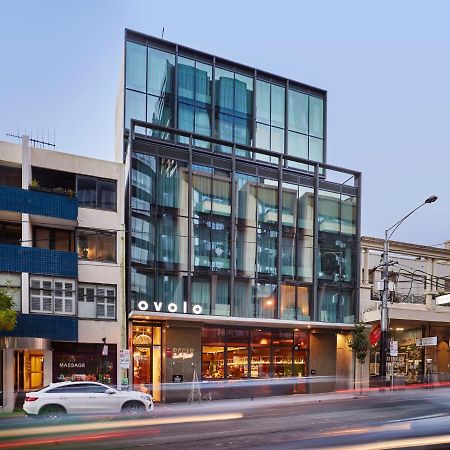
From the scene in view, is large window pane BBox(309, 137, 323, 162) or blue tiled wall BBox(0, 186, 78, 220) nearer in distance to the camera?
blue tiled wall BBox(0, 186, 78, 220)

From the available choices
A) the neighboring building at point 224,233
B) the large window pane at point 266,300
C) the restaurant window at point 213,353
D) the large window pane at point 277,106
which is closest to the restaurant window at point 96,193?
the neighboring building at point 224,233

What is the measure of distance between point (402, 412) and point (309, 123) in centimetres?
2622

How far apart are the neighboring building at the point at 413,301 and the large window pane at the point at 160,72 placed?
1579 cm

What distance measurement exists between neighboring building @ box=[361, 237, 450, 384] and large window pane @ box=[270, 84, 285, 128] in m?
9.92

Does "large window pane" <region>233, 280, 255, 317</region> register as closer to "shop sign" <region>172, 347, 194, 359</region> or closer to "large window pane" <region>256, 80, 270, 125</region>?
"shop sign" <region>172, 347, 194, 359</region>

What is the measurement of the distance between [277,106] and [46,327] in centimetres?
2151

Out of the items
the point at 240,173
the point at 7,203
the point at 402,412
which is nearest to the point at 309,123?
the point at 240,173

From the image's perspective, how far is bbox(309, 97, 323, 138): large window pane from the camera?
128 feet

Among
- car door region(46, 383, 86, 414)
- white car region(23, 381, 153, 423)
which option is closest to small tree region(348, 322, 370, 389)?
white car region(23, 381, 153, 423)

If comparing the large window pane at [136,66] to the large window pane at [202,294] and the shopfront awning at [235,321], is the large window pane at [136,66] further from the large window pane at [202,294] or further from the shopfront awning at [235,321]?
the shopfront awning at [235,321]

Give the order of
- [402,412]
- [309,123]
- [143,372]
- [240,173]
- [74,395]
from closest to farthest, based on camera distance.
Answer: [402,412] → [74,395] → [143,372] → [240,173] → [309,123]

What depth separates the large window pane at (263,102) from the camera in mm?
37031

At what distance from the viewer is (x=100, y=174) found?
2784 cm

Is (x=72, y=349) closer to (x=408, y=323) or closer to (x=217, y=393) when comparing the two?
(x=217, y=393)
